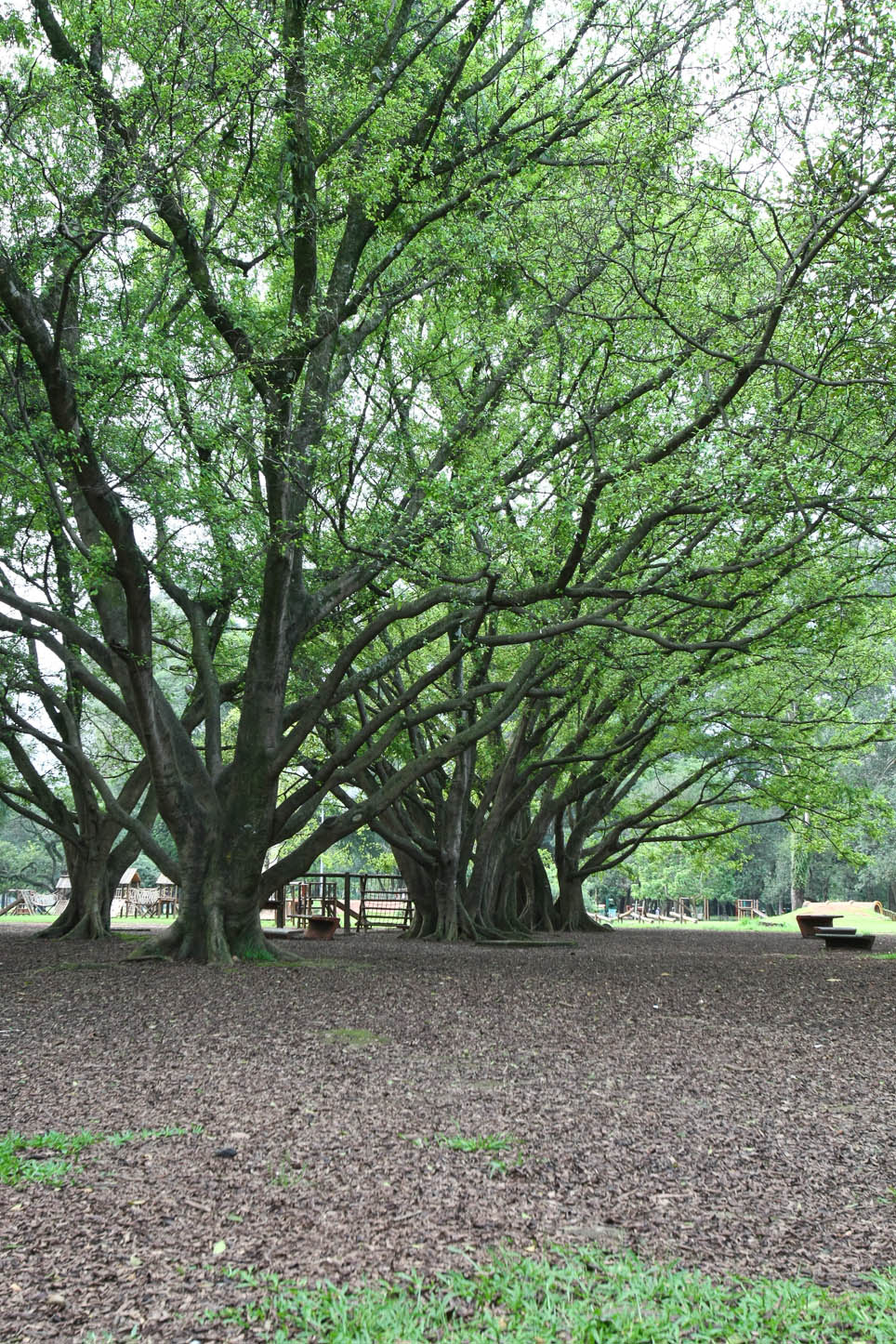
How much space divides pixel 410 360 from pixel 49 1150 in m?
10.2

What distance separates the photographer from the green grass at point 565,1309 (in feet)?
7.75

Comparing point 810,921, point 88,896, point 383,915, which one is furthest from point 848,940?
point 383,915

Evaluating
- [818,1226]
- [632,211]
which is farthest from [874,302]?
[818,1226]

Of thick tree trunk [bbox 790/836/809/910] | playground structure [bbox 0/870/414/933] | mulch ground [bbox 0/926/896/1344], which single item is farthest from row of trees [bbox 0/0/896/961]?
thick tree trunk [bbox 790/836/809/910]

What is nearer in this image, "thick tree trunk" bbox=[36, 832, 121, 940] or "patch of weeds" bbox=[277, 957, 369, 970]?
"patch of weeds" bbox=[277, 957, 369, 970]

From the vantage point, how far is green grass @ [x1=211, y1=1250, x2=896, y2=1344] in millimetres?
2363

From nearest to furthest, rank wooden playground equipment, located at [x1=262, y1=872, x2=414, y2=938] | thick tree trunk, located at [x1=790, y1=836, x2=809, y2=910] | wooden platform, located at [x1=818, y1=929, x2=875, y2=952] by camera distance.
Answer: wooden platform, located at [x1=818, y1=929, x2=875, y2=952] → wooden playground equipment, located at [x1=262, y1=872, x2=414, y2=938] → thick tree trunk, located at [x1=790, y1=836, x2=809, y2=910]

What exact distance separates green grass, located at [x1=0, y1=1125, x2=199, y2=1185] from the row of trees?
556 cm

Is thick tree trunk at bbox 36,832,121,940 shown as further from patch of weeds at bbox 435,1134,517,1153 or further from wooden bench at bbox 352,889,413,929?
patch of weeds at bbox 435,1134,517,1153

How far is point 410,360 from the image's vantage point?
1213cm

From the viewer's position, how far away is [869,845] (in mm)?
39625

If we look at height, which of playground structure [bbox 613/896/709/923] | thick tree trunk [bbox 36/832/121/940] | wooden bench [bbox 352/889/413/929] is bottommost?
playground structure [bbox 613/896/709/923]

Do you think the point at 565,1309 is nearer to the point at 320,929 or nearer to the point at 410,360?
the point at 410,360

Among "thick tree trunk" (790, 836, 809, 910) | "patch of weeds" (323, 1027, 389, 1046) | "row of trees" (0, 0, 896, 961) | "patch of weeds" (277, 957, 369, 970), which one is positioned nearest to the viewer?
"patch of weeds" (323, 1027, 389, 1046)
